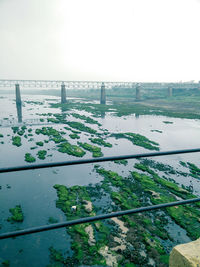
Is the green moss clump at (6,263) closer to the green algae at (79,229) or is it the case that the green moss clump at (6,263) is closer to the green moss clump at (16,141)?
the green algae at (79,229)

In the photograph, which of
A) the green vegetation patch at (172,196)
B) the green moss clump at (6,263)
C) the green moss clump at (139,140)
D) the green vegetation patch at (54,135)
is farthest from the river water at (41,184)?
the green vegetation patch at (172,196)

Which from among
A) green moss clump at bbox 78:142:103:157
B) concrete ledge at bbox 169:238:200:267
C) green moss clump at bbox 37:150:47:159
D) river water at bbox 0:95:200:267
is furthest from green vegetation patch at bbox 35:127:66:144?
concrete ledge at bbox 169:238:200:267

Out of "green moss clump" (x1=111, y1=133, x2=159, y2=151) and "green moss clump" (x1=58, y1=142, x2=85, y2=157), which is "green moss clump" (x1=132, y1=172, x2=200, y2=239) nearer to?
"green moss clump" (x1=58, y1=142, x2=85, y2=157)

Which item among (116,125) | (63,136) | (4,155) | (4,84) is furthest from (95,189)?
(4,84)

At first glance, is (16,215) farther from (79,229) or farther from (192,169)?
(192,169)

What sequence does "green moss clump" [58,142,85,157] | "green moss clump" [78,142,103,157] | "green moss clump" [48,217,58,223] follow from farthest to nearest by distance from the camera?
"green moss clump" [58,142,85,157] → "green moss clump" [78,142,103,157] → "green moss clump" [48,217,58,223]
